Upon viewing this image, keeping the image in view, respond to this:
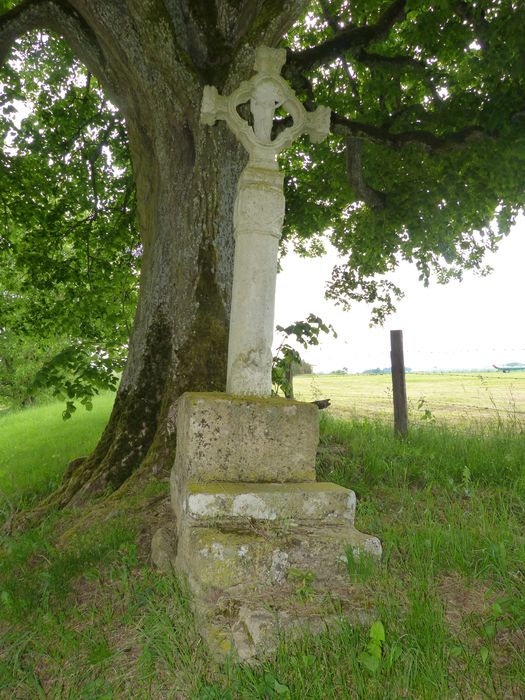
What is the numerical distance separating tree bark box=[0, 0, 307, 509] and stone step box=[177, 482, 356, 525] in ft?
6.02

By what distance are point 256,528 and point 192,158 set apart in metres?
4.42

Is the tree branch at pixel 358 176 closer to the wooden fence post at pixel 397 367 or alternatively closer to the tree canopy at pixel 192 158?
the tree canopy at pixel 192 158

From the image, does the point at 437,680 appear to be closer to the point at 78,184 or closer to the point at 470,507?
the point at 470,507

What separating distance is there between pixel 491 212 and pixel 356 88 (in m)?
3.37

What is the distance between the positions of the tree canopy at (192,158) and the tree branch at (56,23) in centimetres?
2

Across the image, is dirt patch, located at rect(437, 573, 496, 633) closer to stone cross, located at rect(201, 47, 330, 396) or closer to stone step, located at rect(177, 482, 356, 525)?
stone step, located at rect(177, 482, 356, 525)

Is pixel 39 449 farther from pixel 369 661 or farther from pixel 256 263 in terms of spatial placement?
pixel 369 661

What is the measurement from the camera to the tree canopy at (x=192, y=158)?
5.31 m

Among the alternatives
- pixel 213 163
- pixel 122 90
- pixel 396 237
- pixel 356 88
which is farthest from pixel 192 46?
pixel 396 237

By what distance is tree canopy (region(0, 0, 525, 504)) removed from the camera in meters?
5.31

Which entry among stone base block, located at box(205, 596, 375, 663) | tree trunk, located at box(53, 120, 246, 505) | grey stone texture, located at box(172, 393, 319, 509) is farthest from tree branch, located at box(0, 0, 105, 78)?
stone base block, located at box(205, 596, 375, 663)

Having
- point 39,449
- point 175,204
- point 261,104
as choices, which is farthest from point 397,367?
point 39,449

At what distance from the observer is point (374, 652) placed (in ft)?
7.19

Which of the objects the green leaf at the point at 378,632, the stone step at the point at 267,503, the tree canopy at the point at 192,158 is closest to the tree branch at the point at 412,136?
the tree canopy at the point at 192,158
